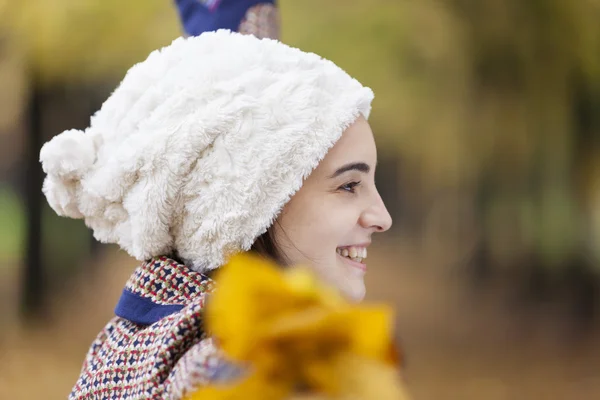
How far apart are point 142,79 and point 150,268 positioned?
0.25 meters

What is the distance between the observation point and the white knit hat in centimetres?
85

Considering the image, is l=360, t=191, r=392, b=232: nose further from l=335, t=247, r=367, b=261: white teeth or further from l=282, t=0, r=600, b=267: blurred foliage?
l=282, t=0, r=600, b=267: blurred foliage

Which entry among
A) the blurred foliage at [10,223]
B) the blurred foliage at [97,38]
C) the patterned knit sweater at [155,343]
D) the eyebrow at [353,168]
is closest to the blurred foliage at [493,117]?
the blurred foliage at [97,38]

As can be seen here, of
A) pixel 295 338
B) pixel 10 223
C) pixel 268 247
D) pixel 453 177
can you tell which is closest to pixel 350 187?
pixel 268 247

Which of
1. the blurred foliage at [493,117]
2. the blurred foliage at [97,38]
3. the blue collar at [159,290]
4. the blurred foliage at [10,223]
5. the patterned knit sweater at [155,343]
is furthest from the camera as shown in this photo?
the blurred foliage at [493,117]

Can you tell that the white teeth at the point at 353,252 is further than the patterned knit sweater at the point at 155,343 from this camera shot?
Yes

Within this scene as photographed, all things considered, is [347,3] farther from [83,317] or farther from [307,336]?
[307,336]

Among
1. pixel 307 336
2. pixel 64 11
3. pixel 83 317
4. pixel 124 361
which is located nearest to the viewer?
pixel 307 336

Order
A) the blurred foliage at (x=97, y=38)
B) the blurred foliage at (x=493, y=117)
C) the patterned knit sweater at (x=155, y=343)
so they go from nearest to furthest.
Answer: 1. the patterned knit sweater at (x=155, y=343)
2. the blurred foliage at (x=97, y=38)
3. the blurred foliage at (x=493, y=117)

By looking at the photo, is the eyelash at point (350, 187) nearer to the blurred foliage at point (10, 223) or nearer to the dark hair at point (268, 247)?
the dark hair at point (268, 247)

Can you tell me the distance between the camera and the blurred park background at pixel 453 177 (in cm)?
346

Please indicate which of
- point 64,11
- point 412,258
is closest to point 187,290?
point 64,11

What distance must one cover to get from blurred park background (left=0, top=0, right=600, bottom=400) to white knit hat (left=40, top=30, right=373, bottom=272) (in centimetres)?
262

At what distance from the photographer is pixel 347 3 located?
3666mm
